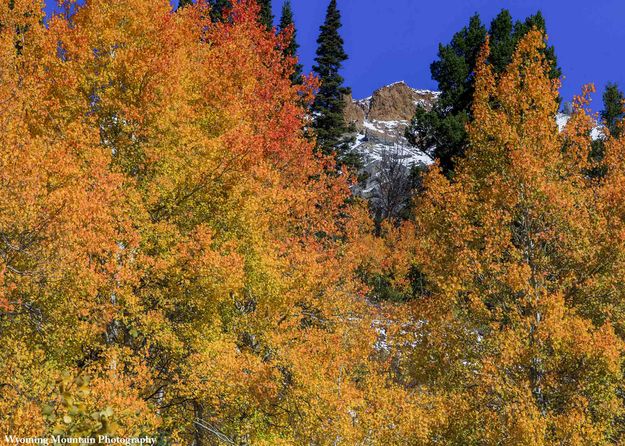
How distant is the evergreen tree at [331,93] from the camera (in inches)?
1624

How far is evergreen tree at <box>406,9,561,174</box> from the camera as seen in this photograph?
2723cm

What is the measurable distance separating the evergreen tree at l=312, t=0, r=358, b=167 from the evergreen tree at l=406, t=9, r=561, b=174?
11.4 meters

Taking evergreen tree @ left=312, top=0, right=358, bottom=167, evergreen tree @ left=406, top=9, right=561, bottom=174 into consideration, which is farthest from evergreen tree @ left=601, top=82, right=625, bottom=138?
evergreen tree @ left=312, top=0, right=358, bottom=167

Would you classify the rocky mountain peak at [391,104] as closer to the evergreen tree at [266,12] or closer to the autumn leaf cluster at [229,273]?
the evergreen tree at [266,12]

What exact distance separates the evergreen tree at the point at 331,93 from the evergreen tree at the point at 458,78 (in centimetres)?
1144

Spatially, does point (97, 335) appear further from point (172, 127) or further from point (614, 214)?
point (614, 214)

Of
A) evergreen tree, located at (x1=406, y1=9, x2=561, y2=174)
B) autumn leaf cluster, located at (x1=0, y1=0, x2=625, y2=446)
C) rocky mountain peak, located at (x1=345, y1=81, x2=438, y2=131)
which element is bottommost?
autumn leaf cluster, located at (x1=0, y1=0, x2=625, y2=446)

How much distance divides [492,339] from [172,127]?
1067cm

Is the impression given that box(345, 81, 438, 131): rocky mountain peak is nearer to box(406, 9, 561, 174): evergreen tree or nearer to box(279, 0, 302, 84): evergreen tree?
box(279, 0, 302, 84): evergreen tree

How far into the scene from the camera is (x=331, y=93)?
141 ft

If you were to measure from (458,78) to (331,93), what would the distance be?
15.5 meters

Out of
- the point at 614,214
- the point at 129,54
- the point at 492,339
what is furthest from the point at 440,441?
the point at 129,54

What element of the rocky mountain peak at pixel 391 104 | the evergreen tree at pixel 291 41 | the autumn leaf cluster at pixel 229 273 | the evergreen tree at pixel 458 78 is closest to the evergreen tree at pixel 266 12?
the evergreen tree at pixel 291 41

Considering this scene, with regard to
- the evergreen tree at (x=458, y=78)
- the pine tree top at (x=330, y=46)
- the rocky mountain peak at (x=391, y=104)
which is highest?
the rocky mountain peak at (x=391, y=104)
